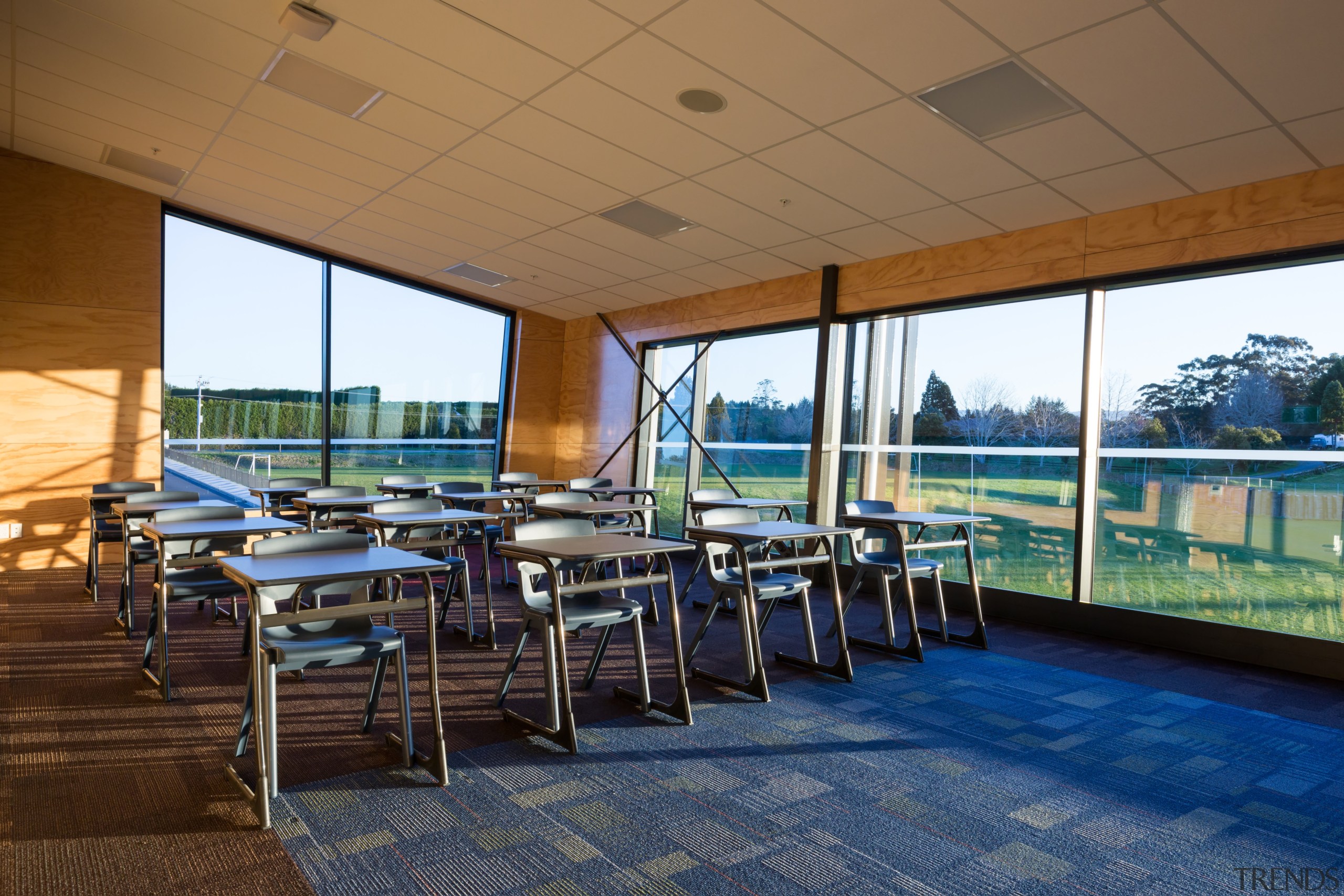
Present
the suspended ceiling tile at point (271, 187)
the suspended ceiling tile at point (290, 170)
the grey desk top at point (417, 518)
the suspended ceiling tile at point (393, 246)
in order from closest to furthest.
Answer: the grey desk top at point (417, 518)
the suspended ceiling tile at point (290, 170)
the suspended ceiling tile at point (271, 187)
the suspended ceiling tile at point (393, 246)

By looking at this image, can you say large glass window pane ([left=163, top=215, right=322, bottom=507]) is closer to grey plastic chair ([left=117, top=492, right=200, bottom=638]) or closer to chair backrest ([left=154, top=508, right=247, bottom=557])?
grey plastic chair ([left=117, top=492, right=200, bottom=638])

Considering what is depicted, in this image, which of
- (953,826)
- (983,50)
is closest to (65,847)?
(953,826)

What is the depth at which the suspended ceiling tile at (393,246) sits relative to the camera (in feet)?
25.5

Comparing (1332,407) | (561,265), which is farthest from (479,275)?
(1332,407)

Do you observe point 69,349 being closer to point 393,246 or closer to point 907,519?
point 393,246

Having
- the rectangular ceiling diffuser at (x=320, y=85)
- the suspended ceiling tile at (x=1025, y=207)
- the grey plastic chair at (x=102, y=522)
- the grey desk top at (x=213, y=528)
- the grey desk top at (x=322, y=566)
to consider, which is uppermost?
the rectangular ceiling diffuser at (x=320, y=85)

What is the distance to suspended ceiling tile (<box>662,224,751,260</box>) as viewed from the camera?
6.68 m

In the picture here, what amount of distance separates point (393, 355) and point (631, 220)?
4.28 m

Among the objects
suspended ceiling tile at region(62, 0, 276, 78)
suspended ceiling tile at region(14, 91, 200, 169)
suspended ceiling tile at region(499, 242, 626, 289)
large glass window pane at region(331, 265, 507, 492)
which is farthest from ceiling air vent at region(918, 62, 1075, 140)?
large glass window pane at region(331, 265, 507, 492)

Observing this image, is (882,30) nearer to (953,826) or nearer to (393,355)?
(953,826)

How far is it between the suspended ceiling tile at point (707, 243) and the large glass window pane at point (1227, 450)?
297cm

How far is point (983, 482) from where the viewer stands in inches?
257

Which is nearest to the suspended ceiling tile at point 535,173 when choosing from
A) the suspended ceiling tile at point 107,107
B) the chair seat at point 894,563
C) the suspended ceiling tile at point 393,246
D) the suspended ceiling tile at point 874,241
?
the suspended ceiling tile at point 874,241

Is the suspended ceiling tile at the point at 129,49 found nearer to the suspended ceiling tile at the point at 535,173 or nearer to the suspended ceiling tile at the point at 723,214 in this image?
the suspended ceiling tile at the point at 535,173
